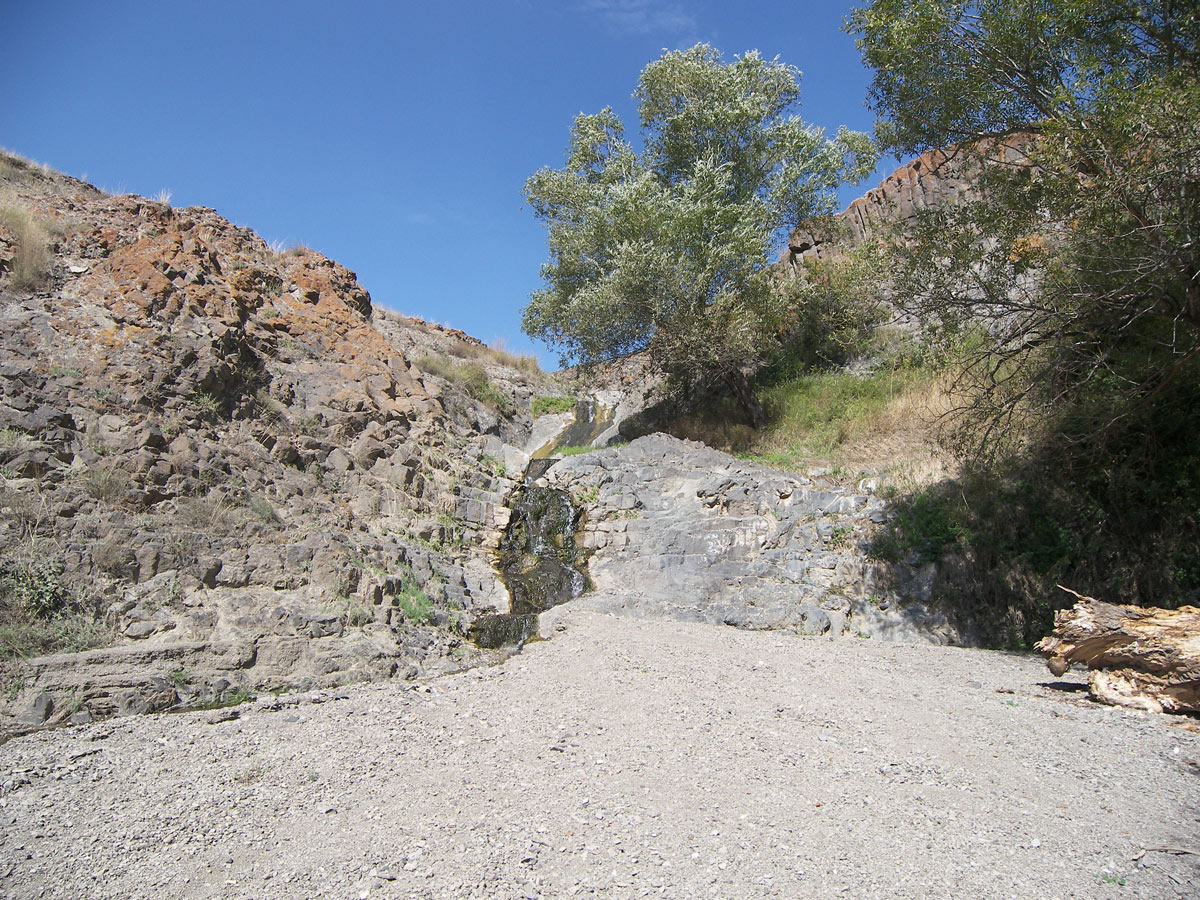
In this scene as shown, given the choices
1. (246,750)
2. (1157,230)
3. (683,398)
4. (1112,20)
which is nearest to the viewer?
(246,750)

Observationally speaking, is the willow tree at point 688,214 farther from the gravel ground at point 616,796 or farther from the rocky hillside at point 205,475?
the gravel ground at point 616,796

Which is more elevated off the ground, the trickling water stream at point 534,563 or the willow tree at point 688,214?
the willow tree at point 688,214

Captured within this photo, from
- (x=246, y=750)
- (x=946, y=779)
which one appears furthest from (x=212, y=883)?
(x=946, y=779)

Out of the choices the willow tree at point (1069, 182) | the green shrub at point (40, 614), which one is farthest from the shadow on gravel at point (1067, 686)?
the green shrub at point (40, 614)

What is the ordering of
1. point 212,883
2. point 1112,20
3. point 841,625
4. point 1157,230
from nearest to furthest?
point 212,883
point 1157,230
point 1112,20
point 841,625

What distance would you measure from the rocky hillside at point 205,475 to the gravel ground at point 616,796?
0.87m

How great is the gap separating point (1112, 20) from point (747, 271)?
27.0ft

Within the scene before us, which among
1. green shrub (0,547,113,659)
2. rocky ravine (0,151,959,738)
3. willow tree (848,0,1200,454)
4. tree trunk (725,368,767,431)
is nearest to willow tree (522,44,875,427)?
tree trunk (725,368,767,431)

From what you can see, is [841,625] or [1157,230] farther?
[841,625]

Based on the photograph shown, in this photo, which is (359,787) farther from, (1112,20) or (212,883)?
(1112,20)

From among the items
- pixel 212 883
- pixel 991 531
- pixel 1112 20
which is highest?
pixel 1112 20

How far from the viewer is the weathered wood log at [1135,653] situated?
600 centimetres

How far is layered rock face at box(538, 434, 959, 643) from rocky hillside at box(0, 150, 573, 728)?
193 cm

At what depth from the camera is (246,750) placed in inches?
202
